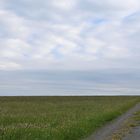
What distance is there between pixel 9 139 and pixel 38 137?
4.03 ft

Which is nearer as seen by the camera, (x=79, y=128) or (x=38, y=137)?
(x=38, y=137)

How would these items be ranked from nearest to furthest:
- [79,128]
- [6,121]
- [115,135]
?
[115,135] < [79,128] < [6,121]

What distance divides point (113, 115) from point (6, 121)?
9119 mm

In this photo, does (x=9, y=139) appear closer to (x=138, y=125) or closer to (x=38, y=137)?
(x=38, y=137)

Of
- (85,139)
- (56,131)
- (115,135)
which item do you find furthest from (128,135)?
(56,131)

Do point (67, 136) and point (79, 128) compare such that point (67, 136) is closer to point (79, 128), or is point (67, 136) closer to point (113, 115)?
point (79, 128)

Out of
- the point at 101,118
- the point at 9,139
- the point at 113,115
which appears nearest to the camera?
the point at 9,139

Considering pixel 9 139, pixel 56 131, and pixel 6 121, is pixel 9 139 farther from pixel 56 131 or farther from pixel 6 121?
pixel 6 121

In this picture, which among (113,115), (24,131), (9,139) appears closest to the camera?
(9,139)

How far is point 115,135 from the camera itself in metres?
17.5

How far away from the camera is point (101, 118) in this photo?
2591 centimetres

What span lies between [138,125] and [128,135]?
4.56 metres

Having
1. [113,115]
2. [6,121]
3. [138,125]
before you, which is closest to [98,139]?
[138,125]

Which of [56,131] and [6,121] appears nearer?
[56,131]
